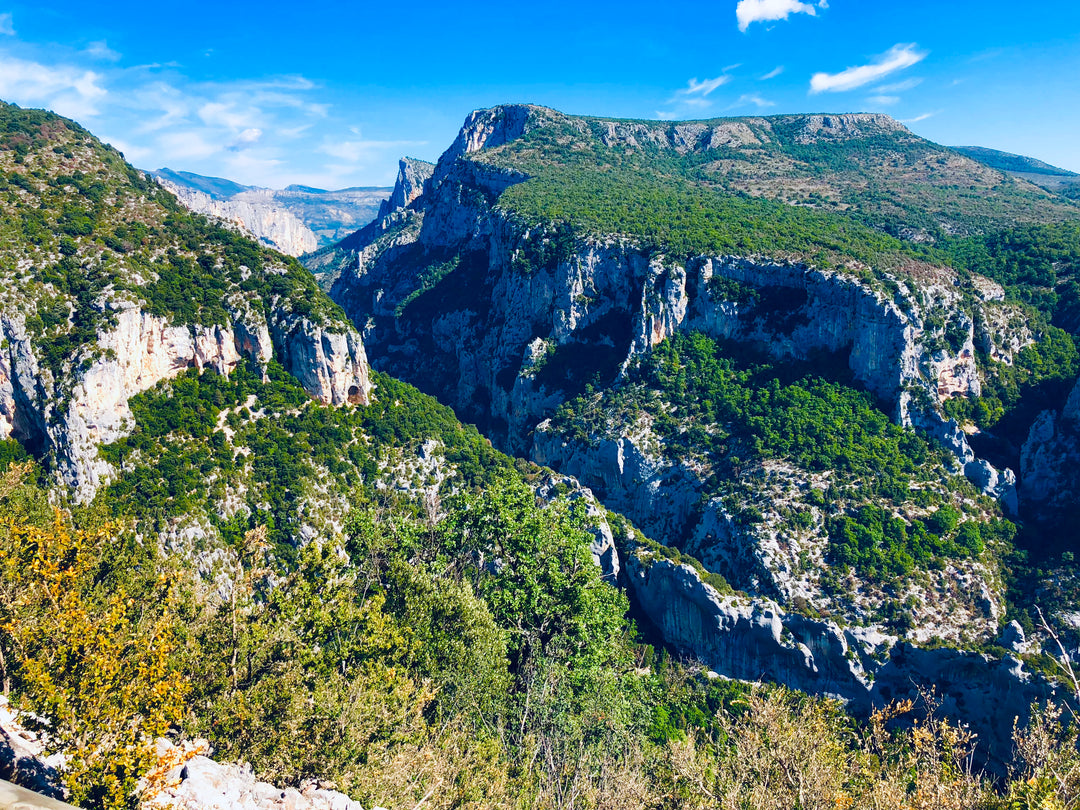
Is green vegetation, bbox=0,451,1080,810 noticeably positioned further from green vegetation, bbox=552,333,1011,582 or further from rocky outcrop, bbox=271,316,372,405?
green vegetation, bbox=552,333,1011,582

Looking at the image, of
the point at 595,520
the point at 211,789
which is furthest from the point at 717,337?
the point at 211,789

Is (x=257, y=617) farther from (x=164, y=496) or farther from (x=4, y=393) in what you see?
(x=4, y=393)

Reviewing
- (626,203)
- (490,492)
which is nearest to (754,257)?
(626,203)

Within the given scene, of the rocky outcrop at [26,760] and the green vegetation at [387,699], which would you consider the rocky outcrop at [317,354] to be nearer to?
the green vegetation at [387,699]

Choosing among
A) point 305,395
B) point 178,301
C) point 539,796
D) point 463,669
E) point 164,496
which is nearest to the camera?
point 539,796

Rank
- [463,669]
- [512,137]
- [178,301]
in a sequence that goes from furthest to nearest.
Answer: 1. [512,137]
2. [178,301]
3. [463,669]

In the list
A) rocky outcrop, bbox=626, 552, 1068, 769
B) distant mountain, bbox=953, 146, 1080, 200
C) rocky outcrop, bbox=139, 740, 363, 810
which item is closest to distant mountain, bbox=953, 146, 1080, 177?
distant mountain, bbox=953, 146, 1080, 200
